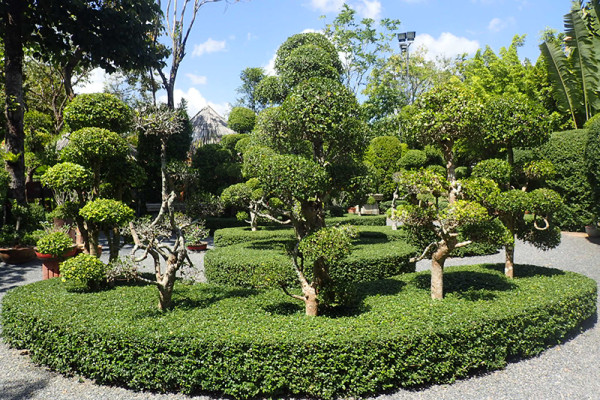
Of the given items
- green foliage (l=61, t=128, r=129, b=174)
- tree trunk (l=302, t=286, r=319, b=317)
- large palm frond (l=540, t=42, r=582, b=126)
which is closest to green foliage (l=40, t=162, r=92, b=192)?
green foliage (l=61, t=128, r=129, b=174)

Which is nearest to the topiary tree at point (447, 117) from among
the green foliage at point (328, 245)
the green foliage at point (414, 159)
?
the green foliage at point (328, 245)

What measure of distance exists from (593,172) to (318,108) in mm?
10366

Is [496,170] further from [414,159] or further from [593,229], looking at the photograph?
[414,159]

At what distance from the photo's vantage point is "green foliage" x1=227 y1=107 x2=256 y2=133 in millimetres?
25422

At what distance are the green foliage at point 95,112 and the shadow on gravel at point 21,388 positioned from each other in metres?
5.14

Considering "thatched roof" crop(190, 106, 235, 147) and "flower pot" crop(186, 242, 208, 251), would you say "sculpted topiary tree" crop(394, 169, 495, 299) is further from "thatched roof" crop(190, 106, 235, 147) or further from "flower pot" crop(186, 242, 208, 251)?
"thatched roof" crop(190, 106, 235, 147)

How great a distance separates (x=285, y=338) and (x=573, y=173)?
46.6 feet

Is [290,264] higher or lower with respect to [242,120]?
lower

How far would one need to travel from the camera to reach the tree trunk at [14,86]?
450 inches

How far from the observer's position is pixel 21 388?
5211mm

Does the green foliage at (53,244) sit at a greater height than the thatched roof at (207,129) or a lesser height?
lesser

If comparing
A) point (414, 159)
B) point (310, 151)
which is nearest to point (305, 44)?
point (310, 151)

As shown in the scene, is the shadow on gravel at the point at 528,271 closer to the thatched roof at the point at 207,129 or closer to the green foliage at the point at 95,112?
the green foliage at the point at 95,112

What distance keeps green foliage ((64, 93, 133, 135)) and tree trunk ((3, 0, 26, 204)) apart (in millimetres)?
4532
